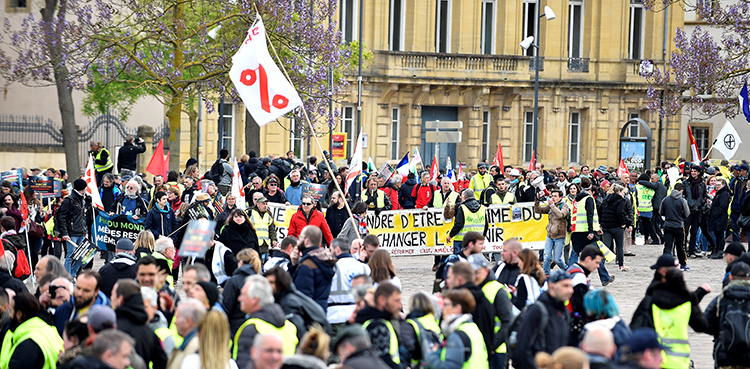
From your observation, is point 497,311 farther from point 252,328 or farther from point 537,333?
point 252,328

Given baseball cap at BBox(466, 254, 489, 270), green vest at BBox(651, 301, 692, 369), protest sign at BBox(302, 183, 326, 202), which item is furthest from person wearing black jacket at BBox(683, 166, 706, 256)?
green vest at BBox(651, 301, 692, 369)

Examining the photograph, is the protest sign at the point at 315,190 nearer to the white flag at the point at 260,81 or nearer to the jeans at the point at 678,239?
the white flag at the point at 260,81

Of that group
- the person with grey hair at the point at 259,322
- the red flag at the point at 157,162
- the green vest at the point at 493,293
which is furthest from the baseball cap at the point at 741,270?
the red flag at the point at 157,162

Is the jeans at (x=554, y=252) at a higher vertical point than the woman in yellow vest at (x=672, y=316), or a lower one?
lower

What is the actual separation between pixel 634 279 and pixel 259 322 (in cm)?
1135

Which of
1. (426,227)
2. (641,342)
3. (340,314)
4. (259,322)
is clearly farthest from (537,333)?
(426,227)

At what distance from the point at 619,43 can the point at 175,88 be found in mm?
25323

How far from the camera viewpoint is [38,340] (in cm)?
721

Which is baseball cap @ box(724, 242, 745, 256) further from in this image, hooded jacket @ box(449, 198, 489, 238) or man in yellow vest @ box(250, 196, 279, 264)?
man in yellow vest @ box(250, 196, 279, 264)

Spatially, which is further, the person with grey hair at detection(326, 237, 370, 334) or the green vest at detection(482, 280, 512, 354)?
the person with grey hair at detection(326, 237, 370, 334)

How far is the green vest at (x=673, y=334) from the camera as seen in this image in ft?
27.0

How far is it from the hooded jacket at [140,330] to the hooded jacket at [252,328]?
0.52m

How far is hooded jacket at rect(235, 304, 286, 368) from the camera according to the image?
718 cm

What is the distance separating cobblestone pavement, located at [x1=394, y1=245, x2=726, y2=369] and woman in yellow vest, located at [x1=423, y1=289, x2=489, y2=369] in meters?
4.74
